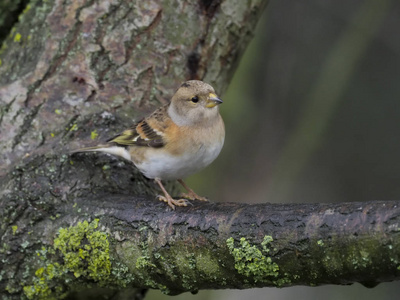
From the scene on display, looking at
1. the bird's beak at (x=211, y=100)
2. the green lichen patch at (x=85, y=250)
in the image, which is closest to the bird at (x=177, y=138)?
the bird's beak at (x=211, y=100)

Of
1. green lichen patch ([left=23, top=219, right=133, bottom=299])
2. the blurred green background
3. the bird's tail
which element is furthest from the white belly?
the blurred green background

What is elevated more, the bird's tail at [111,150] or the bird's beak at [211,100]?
the bird's beak at [211,100]

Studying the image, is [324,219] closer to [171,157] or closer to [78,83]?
[171,157]

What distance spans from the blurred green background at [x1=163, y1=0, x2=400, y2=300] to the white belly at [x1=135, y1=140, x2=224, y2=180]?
3.23 metres

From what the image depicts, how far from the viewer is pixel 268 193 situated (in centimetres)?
847

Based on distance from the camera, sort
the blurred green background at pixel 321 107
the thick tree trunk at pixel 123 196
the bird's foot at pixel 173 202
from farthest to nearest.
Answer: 1. the blurred green background at pixel 321 107
2. the bird's foot at pixel 173 202
3. the thick tree trunk at pixel 123 196

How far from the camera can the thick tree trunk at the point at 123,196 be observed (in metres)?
2.86

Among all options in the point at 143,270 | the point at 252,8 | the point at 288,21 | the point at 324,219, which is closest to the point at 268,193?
the point at 288,21

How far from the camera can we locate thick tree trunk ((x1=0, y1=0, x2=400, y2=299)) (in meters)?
2.86

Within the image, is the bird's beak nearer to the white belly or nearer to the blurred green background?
the white belly

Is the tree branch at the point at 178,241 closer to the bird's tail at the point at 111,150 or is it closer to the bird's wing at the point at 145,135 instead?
the bird's tail at the point at 111,150

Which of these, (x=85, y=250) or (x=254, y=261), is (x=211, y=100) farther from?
(x=254, y=261)

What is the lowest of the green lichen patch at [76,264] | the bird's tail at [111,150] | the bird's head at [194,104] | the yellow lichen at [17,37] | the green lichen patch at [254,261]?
the green lichen patch at [76,264]

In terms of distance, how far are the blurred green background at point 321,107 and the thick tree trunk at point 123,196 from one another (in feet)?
7.50
